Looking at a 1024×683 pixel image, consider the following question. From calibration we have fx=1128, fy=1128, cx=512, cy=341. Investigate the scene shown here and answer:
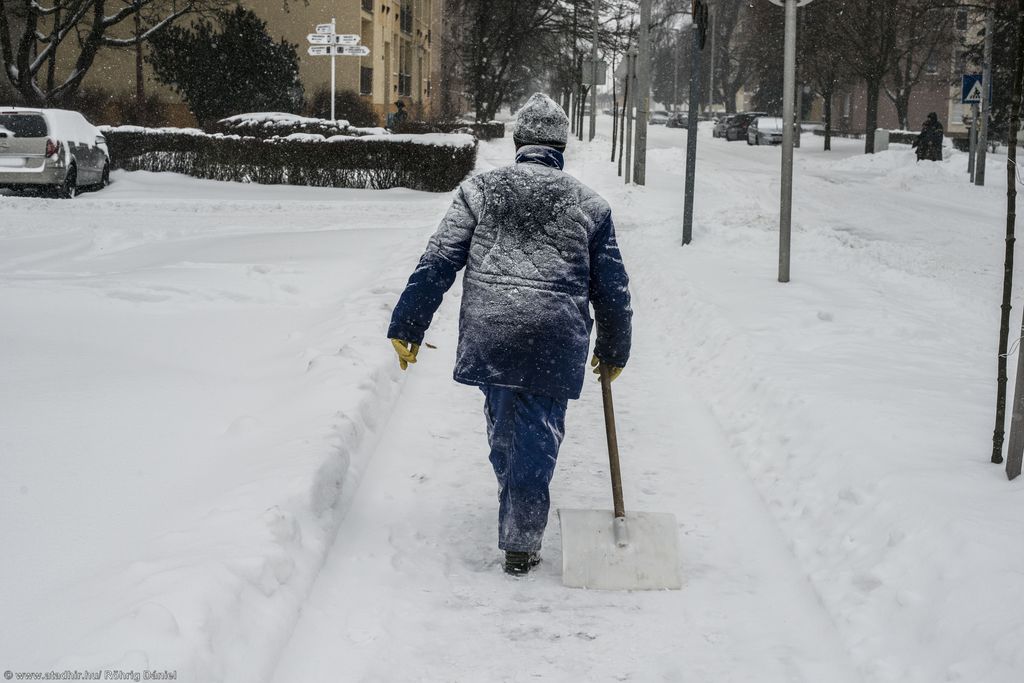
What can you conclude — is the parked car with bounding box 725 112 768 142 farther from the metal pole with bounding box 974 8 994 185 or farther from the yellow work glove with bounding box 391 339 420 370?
the yellow work glove with bounding box 391 339 420 370

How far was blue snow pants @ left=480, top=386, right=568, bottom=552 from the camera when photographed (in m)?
4.00

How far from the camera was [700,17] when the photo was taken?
12094mm

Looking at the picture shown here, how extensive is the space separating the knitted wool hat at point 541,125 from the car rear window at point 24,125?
635 inches

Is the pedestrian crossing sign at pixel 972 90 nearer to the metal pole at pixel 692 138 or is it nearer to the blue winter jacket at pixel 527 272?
the metal pole at pixel 692 138

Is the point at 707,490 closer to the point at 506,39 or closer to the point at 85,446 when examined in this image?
the point at 85,446

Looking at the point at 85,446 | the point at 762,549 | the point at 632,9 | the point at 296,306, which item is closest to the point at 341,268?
the point at 296,306

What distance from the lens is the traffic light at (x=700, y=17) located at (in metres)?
12.0

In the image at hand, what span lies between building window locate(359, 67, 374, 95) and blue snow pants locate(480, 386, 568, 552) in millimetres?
39130

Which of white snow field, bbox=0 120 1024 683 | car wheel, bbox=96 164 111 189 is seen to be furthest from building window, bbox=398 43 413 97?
white snow field, bbox=0 120 1024 683

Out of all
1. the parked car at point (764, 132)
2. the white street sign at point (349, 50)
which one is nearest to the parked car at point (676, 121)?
the parked car at point (764, 132)

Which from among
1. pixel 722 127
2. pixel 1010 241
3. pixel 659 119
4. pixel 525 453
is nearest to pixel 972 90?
pixel 1010 241

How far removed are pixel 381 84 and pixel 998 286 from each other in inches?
1475

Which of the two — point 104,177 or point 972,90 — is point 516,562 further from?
point 972,90

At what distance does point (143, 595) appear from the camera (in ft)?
10.7
